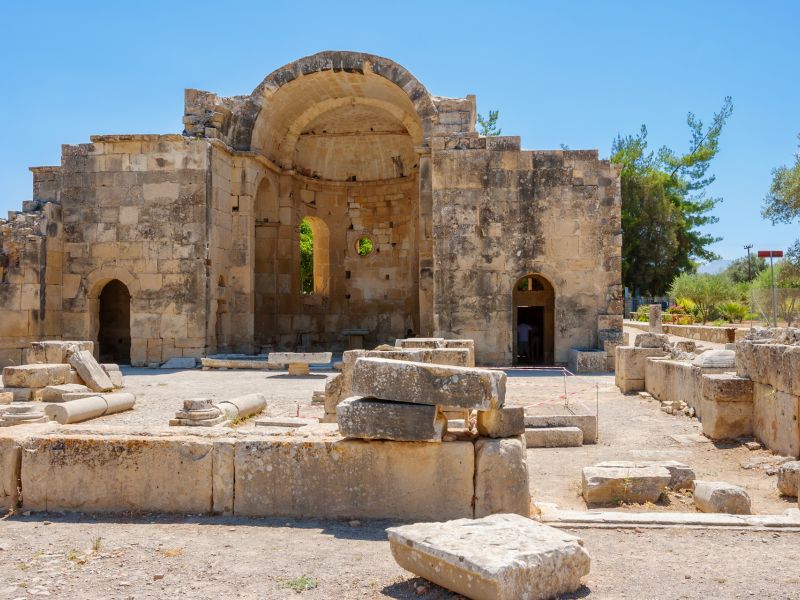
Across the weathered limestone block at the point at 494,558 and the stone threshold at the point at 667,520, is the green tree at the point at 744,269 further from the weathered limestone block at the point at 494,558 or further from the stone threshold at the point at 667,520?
the weathered limestone block at the point at 494,558

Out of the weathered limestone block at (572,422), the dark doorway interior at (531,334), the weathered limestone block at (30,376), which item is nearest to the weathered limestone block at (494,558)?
the weathered limestone block at (572,422)

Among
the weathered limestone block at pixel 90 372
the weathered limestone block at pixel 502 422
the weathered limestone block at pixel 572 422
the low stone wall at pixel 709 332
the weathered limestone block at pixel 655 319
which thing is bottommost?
the weathered limestone block at pixel 572 422

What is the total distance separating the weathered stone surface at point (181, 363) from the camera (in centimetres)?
1706

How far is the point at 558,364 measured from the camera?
17422 millimetres

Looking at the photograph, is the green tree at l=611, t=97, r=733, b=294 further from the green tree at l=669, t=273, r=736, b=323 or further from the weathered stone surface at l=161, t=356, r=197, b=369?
the weathered stone surface at l=161, t=356, r=197, b=369

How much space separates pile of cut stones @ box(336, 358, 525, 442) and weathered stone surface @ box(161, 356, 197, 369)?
12.9 m

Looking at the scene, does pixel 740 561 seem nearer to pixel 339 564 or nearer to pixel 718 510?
pixel 718 510

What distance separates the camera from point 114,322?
20.5 meters

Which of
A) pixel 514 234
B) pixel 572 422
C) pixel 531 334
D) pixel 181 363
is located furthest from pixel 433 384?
pixel 531 334

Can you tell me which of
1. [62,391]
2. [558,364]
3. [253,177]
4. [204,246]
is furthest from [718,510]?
[253,177]

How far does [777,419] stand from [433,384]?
15.3ft

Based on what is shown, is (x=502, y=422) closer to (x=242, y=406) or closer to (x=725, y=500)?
(x=725, y=500)

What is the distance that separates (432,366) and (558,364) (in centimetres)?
1302

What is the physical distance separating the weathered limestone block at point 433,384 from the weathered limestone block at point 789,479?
2901 millimetres
